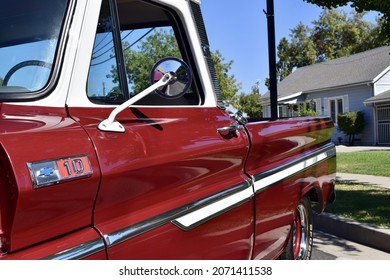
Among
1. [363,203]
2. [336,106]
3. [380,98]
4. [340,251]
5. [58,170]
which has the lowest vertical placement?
[340,251]

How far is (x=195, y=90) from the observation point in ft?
9.39

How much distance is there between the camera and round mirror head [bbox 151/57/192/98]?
222 centimetres

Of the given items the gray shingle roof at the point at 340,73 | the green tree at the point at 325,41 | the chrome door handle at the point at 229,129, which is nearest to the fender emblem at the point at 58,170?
the chrome door handle at the point at 229,129

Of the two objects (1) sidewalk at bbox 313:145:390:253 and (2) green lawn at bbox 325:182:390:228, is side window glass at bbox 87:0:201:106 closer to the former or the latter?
(1) sidewalk at bbox 313:145:390:253

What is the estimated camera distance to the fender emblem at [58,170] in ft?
5.17

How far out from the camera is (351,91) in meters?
27.2

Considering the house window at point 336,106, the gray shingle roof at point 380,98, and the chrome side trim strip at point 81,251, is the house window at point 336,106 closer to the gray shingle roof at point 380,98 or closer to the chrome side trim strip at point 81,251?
A: the gray shingle roof at point 380,98

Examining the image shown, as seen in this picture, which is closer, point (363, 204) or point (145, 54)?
point (145, 54)

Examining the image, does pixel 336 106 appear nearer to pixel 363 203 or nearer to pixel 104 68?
pixel 363 203

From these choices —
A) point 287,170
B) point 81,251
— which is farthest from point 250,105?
point 81,251

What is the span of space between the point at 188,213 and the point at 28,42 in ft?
3.64

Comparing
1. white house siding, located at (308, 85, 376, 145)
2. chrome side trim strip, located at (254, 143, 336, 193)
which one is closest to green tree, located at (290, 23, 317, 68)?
white house siding, located at (308, 85, 376, 145)

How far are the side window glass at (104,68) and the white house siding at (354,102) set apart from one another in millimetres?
25237
